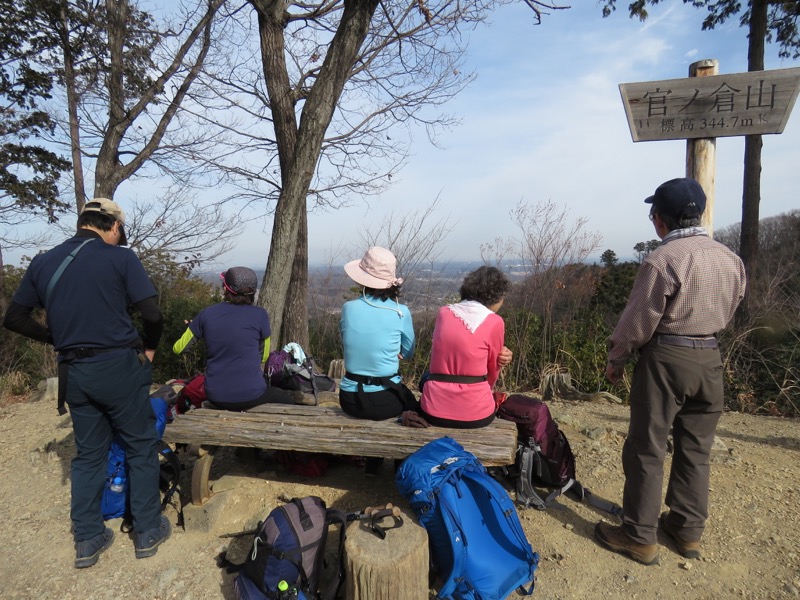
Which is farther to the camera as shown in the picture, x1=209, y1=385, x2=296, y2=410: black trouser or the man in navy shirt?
x1=209, y1=385, x2=296, y2=410: black trouser

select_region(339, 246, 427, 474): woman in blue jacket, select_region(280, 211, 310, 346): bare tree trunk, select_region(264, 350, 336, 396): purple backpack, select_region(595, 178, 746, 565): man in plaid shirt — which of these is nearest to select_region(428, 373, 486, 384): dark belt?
select_region(339, 246, 427, 474): woman in blue jacket

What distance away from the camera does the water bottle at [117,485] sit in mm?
2809

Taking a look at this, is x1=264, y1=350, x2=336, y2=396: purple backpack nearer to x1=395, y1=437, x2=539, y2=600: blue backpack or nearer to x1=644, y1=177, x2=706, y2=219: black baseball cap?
x1=395, y1=437, x2=539, y2=600: blue backpack

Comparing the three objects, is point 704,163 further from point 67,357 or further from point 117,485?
point 117,485

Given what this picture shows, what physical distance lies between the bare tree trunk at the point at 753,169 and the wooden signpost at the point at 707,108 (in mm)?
7650

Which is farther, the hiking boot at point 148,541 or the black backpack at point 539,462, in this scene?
the black backpack at point 539,462

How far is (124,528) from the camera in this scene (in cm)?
287

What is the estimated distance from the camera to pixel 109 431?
2660 millimetres

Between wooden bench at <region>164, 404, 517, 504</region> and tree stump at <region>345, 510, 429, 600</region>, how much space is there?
69 cm

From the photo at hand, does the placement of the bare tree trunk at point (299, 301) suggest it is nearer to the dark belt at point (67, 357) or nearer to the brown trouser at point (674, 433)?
the dark belt at point (67, 357)

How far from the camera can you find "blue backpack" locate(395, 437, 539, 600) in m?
2.16

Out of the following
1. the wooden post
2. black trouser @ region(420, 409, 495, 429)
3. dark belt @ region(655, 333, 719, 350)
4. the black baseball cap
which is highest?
the wooden post

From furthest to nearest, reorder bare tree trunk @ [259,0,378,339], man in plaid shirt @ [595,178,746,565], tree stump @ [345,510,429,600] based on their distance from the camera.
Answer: bare tree trunk @ [259,0,378,339] → man in plaid shirt @ [595,178,746,565] → tree stump @ [345,510,429,600]

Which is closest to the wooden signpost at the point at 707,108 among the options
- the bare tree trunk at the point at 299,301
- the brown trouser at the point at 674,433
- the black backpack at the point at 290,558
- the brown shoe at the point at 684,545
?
the brown trouser at the point at 674,433
